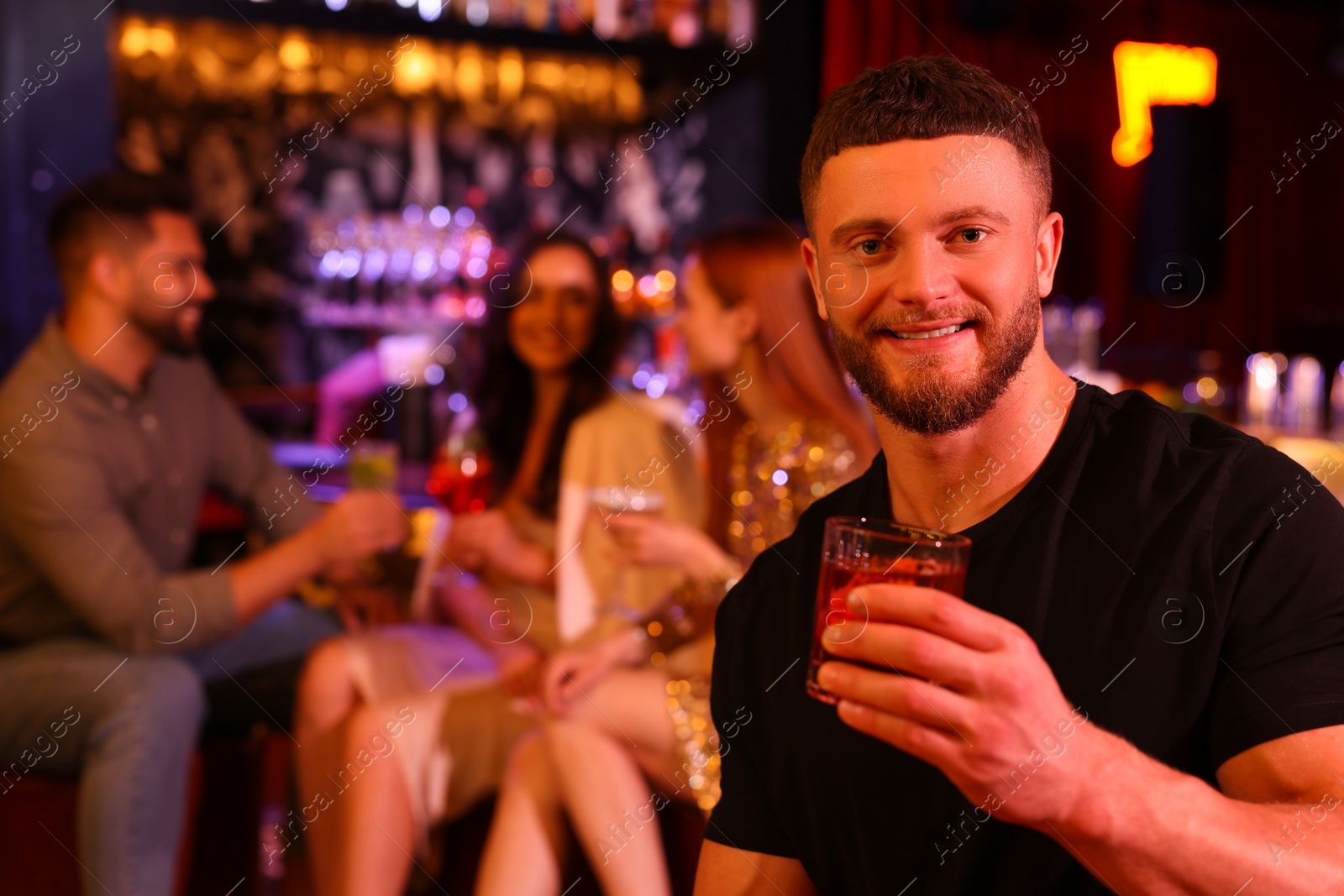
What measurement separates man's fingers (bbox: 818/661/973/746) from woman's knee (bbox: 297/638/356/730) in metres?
1.76

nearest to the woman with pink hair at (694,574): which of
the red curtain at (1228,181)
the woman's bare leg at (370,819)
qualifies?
the woman's bare leg at (370,819)

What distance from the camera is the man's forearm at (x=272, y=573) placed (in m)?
2.28

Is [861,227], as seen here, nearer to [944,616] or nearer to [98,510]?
[944,616]

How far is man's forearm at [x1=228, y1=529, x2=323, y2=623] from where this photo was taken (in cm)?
228

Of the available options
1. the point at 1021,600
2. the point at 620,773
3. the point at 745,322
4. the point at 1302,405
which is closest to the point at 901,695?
the point at 1021,600

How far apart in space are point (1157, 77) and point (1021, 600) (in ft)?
17.0

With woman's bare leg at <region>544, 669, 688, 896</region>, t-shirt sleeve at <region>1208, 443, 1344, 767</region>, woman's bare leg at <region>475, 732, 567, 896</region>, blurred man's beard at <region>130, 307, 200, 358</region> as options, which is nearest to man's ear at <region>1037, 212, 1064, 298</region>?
t-shirt sleeve at <region>1208, 443, 1344, 767</region>

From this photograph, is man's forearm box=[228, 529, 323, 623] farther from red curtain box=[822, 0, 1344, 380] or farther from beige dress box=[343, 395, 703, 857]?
red curtain box=[822, 0, 1344, 380]

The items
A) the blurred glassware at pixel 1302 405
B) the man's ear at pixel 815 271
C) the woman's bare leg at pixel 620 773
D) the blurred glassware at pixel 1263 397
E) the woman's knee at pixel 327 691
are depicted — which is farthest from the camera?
the blurred glassware at pixel 1302 405

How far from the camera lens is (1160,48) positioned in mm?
5309

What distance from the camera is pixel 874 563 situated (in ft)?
2.83

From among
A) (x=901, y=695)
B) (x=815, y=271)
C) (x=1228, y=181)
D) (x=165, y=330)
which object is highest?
(x=1228, y=181)

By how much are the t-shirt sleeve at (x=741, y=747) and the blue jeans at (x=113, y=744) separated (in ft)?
4.34

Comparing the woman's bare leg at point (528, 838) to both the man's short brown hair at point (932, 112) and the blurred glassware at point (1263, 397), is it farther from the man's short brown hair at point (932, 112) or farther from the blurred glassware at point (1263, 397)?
the blurred glassware at point (1263, 397)
